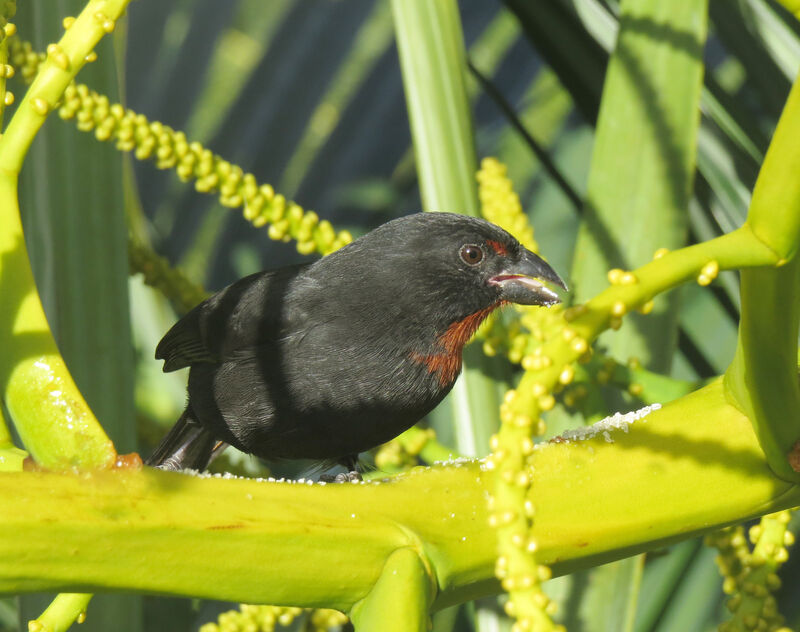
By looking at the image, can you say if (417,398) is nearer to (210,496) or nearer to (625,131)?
(625,131)

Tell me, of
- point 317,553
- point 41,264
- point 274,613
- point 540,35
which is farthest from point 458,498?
point 540,35

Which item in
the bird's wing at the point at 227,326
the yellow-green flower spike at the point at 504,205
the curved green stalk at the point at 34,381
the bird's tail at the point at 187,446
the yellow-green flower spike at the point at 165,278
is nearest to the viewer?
the curved green stalk at the point at 34,381

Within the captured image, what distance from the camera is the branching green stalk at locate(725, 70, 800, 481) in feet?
1.46

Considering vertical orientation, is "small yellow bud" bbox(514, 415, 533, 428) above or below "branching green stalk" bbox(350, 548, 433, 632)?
above

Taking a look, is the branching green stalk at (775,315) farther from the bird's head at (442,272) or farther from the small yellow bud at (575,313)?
the bird's head at (442,272)

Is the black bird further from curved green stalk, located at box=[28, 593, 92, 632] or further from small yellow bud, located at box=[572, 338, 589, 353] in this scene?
small yellow bud, located at box=[572, 338, 589, 353]

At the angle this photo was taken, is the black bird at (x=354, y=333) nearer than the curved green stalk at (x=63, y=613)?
No

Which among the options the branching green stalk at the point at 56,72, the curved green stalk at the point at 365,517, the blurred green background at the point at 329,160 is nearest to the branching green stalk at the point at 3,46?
the branching green stalk at the point at 56,72

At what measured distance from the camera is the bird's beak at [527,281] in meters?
1.50

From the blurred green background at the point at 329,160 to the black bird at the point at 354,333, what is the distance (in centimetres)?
17

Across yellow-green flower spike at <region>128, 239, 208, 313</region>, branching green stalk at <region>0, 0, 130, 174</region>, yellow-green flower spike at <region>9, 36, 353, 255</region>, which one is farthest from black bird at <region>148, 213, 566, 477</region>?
branching green stalk at <region>0, 0, 130, 174</region>

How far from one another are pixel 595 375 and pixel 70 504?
56 cm

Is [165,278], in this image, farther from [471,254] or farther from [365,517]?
[365,517]

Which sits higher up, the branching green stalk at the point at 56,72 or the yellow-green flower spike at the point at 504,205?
the branching green stalk at the point at 56,72
